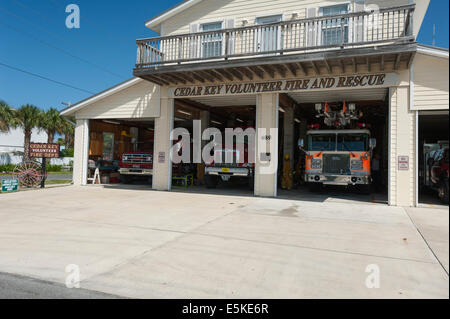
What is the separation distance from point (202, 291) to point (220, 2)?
13.1m

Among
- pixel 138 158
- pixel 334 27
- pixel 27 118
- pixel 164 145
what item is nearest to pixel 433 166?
pixel 334 27

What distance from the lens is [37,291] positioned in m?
3.61

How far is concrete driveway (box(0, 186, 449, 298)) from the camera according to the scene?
12.3 feet

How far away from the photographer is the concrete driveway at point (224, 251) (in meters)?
3.76

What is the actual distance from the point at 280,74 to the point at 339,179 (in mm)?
4667

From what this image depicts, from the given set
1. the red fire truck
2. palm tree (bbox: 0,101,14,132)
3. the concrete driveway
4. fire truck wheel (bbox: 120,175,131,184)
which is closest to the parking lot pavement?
the concrete driveway

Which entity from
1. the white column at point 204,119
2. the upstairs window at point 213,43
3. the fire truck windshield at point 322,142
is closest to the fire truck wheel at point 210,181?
the white column at point 204,119

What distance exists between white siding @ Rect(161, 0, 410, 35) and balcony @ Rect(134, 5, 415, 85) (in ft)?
3.00

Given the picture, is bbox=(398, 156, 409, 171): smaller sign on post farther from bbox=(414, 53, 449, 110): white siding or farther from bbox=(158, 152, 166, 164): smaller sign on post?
bbox=(158, 152, 166, 164): smaller sign on post

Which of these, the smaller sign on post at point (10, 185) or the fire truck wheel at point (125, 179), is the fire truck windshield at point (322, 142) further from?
the smaller sign on post at point (10, 185)

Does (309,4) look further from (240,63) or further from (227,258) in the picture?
(227,258)

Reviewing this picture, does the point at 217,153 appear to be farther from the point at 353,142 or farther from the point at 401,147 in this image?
the point at 401,147

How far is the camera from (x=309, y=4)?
12203 mm

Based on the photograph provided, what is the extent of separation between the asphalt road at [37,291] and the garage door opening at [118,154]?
471 inches
